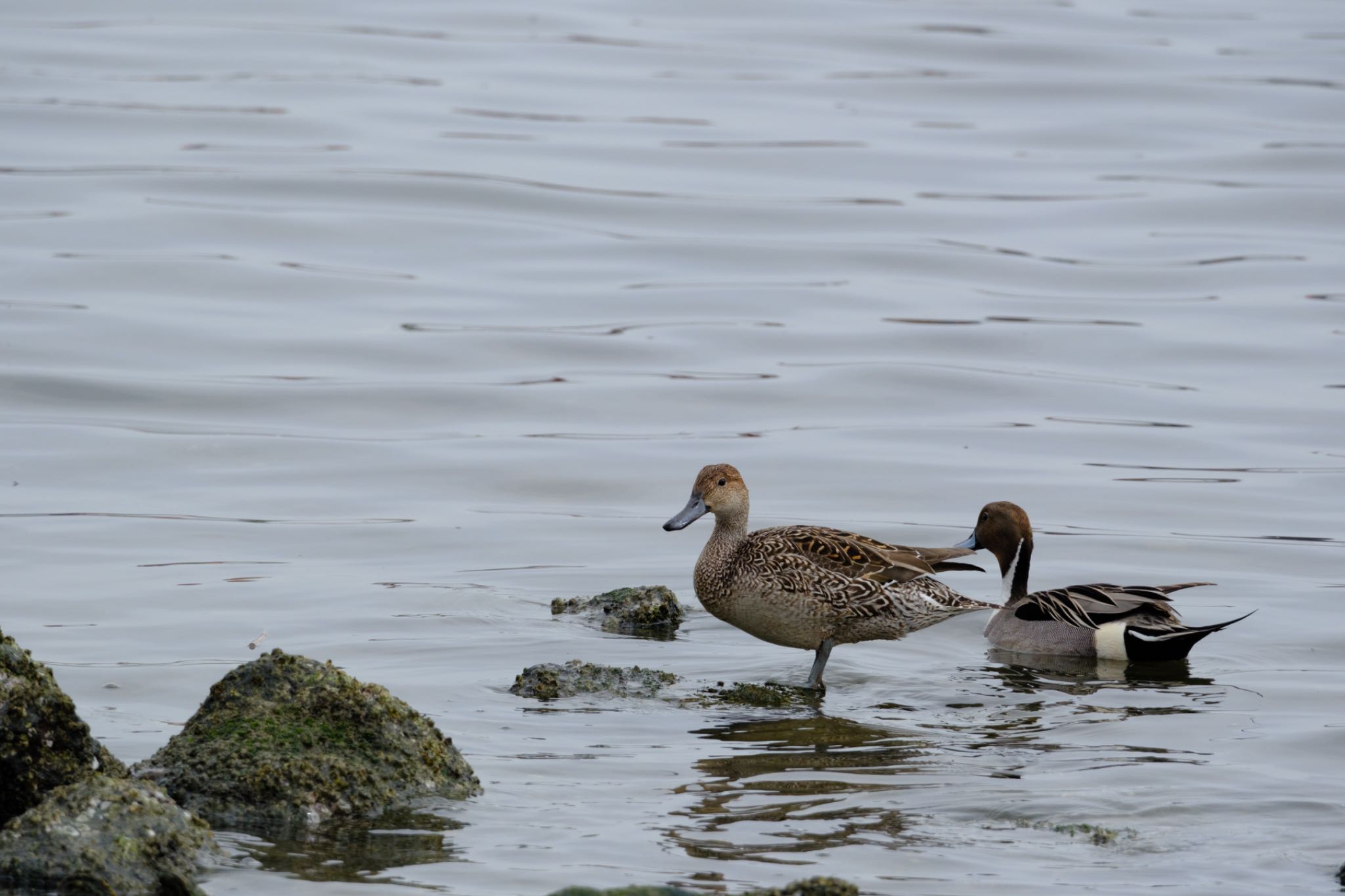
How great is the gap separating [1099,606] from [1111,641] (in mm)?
188

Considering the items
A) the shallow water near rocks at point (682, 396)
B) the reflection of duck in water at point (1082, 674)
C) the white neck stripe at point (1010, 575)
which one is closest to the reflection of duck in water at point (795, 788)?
the shallow water near rocks at point (682, 396)

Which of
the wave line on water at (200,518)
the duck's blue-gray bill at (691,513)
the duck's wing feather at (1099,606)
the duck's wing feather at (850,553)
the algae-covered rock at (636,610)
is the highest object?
the duck's blue-gray bill at (691,513)

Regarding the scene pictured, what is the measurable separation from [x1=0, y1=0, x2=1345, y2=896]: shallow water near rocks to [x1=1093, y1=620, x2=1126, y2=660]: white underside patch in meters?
0.13

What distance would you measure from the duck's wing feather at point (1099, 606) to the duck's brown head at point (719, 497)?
67.9 inches

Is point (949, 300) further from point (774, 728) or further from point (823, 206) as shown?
point (774, 728)

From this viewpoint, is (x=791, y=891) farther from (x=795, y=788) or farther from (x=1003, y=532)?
(x=1003, y=532)

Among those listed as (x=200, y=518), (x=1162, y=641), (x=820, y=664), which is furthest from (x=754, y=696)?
(x=200, y=518)

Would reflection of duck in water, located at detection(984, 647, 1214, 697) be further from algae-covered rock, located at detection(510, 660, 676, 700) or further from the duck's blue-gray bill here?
algae-covered rock, located at detection(510, 660, 676, 700)

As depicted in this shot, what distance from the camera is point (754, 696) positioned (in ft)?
27.2

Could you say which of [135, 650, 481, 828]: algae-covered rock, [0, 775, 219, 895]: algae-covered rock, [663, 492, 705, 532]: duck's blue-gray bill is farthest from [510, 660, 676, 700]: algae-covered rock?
[0, 775, 219, 895]: algae-covered rock

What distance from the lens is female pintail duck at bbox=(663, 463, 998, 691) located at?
346 inches

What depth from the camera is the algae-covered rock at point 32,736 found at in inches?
228

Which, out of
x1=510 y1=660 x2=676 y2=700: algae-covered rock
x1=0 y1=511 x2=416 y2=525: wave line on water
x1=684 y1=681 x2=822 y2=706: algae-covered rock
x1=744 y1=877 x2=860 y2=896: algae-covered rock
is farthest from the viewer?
Result: x1=0 y1=511 x2=416 y2=525: wave line on water

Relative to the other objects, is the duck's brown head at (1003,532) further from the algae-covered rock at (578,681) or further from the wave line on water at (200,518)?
the wave line on water at (200,518)
